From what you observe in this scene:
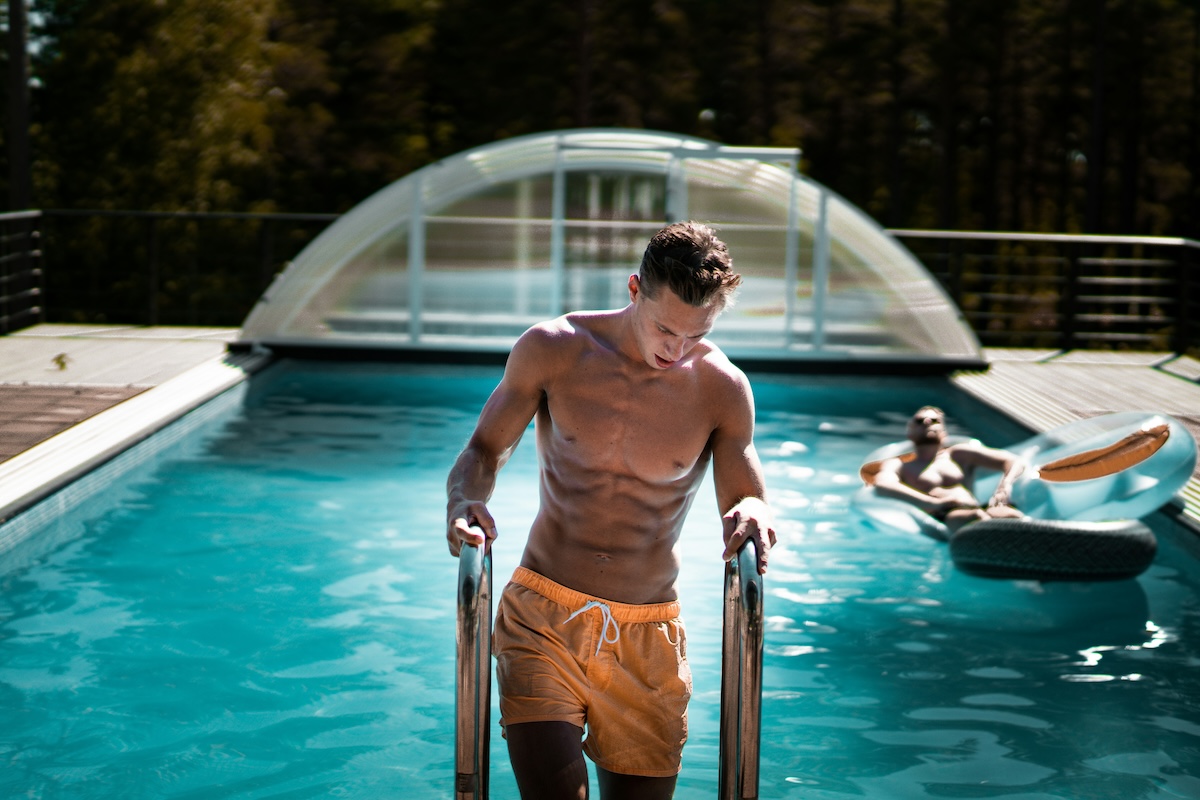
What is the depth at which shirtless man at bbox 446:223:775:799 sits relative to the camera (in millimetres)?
2795

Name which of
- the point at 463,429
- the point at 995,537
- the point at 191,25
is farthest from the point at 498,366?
the point at 191,25

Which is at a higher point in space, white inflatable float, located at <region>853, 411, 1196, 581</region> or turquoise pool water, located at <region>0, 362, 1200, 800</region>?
white inflatable float, located at <region>853, 411, 1196, 581</region>

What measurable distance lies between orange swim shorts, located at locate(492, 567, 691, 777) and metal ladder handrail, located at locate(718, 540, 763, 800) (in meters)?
0.27

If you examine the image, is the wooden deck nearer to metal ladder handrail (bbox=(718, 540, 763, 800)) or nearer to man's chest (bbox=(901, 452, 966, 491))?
man's chest (bbox=(901, 452, 966, 491))

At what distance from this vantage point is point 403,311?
12242mm

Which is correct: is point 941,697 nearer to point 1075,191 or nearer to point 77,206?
point 77,206

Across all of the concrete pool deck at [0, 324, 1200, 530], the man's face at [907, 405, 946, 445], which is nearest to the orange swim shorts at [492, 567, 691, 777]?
the concrete pool deck at [0, 324, 1200, 530]

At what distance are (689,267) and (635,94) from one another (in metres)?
31.2

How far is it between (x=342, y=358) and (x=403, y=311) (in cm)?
72

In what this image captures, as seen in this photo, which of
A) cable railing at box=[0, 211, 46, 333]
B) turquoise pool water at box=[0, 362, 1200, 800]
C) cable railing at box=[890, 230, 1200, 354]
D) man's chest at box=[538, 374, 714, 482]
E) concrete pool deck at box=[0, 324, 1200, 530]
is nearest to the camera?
man's chest at box=[538, 374, 714, 482]

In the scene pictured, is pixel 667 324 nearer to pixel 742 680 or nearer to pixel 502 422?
pixel 502 422

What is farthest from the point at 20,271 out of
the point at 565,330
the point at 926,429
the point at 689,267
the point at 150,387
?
the point at 689,267

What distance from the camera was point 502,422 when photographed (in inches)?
110

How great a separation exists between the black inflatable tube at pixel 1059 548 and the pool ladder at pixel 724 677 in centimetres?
377
